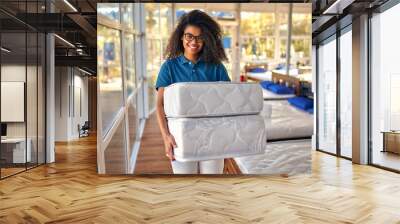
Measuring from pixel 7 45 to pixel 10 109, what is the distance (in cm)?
86

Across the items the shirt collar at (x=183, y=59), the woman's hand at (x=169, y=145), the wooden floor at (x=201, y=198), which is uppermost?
the shirt collar at (x=183, y=59)

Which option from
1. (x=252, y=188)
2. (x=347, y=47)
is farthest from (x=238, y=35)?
(x=347, y=47)

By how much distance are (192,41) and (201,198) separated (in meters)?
1.83

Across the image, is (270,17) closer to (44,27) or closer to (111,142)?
(111,142)

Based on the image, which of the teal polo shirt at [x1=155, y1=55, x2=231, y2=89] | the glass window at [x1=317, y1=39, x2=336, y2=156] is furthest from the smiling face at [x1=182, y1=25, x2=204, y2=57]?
the glass window at [x1=317, y1=39, x2=336, y2=156]

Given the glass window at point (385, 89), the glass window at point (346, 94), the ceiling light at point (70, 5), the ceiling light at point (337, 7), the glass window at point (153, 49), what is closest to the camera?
the glass window at point (153, 49)

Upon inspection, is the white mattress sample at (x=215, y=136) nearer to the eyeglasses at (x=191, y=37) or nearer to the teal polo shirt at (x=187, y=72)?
the teal polo shirt at (x=187, y=72)

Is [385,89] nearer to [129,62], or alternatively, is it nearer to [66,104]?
[129,62]

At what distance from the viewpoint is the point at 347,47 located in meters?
7.63

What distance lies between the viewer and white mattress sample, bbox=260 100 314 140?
5473 mm

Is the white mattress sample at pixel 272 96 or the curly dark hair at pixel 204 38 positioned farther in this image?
the white mattress sample at pixel 272 96

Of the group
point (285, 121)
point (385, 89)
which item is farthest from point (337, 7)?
point (285, 121)

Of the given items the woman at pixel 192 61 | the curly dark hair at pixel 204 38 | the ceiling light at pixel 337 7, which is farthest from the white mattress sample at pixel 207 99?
the ceiling light at pixel 337 7

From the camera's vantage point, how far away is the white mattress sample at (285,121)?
215 inches
